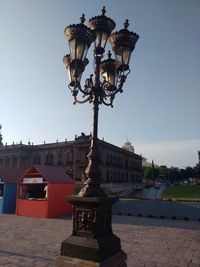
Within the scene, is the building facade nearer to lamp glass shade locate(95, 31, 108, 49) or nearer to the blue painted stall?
the blue painted stall

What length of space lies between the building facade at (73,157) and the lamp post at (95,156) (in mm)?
46004

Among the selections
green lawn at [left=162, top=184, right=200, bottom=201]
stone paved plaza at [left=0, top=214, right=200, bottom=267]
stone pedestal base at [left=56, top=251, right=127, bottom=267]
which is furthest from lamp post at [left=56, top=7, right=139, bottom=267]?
green lawn at [left=162, top=184, right=200, bottom=201]

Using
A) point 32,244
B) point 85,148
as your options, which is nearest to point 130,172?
point 85,148

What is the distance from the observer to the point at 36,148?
212ft

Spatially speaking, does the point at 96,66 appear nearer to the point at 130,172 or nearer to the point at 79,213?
the point at 79,213

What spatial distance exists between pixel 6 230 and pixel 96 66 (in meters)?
9.80

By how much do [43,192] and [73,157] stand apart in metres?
37.6

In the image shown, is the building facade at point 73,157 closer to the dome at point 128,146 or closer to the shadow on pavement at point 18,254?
the dome at point 128,146

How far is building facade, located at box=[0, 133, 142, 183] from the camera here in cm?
5534

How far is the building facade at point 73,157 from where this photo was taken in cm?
5534

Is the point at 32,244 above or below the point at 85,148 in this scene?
below

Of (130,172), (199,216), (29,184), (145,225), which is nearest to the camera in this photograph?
(145,225)

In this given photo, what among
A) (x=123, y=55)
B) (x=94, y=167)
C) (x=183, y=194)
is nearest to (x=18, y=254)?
(x=94, y=167)

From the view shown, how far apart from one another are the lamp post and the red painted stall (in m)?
12.9
